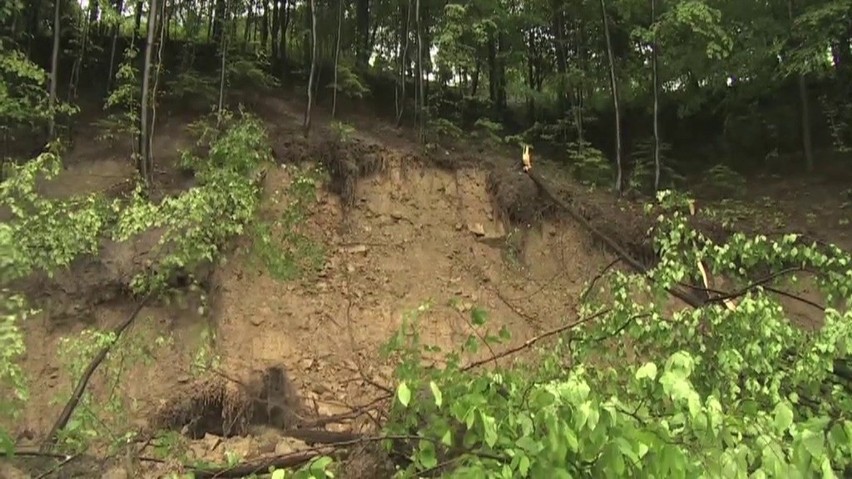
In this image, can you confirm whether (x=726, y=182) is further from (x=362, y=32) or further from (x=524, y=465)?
(x=524, y=465)

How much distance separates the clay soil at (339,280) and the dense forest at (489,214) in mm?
156

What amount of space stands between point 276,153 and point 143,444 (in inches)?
333

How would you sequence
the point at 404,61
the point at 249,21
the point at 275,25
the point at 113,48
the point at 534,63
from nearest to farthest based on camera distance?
the point at 113,48, the point at 404,61, the point at 534,63, the point at 275,25, the point at 249,21

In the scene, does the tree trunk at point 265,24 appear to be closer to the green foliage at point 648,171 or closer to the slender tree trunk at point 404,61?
the slender tree trunk at point 404,61

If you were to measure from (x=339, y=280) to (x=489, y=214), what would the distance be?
10.5 feet

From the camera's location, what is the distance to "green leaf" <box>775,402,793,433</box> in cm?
260

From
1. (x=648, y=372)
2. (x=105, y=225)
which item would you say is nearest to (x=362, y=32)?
(x=105, y=225)

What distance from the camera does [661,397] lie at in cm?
289

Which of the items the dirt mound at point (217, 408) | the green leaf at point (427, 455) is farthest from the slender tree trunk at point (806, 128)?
the green leaf at point (427, 455)

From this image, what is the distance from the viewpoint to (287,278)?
11375mm

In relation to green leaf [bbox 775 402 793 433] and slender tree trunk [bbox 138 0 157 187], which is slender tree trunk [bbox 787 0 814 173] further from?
green leaf [bbox 775 402 793 433]

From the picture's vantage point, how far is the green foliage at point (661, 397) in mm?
2482

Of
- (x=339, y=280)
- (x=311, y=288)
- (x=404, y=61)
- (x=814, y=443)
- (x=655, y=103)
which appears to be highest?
(x=404, y=61)

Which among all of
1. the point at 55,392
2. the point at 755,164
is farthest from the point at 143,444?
the point at 755,164
